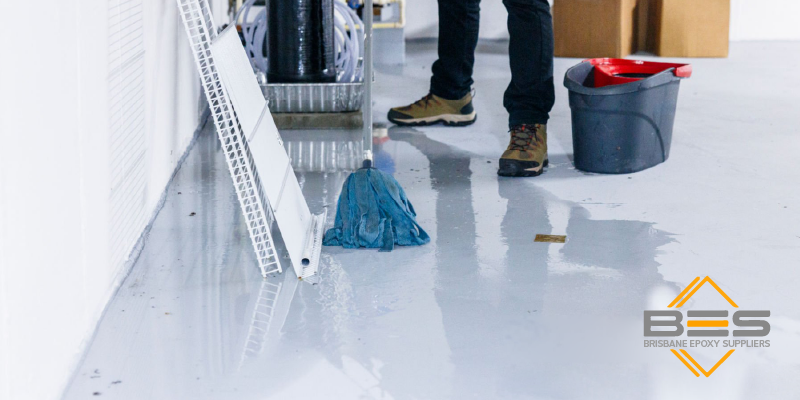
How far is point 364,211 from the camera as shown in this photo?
1847 millimetres

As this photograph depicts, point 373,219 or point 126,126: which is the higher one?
point 126,126

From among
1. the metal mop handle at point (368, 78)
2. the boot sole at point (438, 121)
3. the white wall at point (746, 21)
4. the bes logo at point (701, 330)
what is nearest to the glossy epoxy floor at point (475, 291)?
the bes logo at point (701, 330)

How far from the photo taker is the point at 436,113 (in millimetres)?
3021

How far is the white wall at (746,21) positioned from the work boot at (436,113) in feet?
7.52

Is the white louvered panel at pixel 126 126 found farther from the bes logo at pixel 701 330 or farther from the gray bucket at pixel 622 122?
the gray bucket at pixel 622 122

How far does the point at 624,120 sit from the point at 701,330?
1033 millimetres

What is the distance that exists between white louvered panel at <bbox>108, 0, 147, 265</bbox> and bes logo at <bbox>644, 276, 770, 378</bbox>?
101 cm

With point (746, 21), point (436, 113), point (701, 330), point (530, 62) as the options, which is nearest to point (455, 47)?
point (436, 113)

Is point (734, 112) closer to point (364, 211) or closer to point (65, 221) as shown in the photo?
point (364, 211)

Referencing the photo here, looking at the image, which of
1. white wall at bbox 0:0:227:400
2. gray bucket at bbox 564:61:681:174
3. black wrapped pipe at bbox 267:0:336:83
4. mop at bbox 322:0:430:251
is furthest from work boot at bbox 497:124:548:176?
white wall at bbox 0:0:227:400

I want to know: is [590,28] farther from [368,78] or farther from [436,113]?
[368,78]

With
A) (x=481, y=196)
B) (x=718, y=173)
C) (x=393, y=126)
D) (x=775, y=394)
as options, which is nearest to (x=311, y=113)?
(x=393, y=126)

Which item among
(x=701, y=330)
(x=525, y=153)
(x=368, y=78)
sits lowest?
(x=701, y=330)

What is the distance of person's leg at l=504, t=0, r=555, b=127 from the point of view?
2.43m
